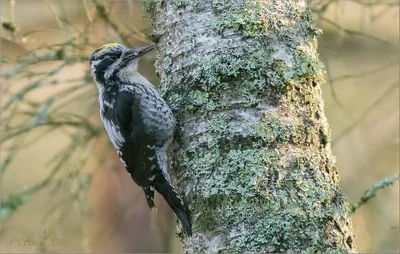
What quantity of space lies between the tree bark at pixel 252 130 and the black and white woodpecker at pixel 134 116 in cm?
26

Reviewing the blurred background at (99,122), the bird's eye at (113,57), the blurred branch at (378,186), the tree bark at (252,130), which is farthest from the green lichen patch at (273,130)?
the bird's eye at (113,57)

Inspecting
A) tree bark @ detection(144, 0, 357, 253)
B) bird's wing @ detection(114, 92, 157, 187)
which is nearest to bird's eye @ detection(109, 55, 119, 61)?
bird's wing @ detection(114, 92, 157, 187)

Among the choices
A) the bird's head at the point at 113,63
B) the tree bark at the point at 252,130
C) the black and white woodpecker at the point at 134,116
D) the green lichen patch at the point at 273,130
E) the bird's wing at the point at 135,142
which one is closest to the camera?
the tree bark at the point at 252,130

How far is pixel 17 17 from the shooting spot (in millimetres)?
5754

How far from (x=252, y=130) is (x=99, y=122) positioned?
2.90 meters

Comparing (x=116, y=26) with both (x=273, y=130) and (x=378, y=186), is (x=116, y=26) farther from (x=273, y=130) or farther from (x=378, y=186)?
(x=378, y=186)

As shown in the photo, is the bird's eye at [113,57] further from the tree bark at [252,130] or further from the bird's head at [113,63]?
the tree bark at [252,130]

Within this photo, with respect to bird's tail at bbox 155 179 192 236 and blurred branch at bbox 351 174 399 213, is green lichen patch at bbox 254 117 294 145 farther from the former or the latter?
blurred branch at bbox 351 174 399 213

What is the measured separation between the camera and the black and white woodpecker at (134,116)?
3.11 metres

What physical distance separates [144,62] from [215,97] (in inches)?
71.1

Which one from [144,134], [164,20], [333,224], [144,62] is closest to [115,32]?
[144,62]

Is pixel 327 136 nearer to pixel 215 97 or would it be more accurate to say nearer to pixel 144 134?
pixel 215 97

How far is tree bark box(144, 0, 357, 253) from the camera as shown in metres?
2.40

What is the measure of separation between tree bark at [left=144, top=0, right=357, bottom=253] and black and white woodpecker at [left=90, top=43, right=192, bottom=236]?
26 cm
